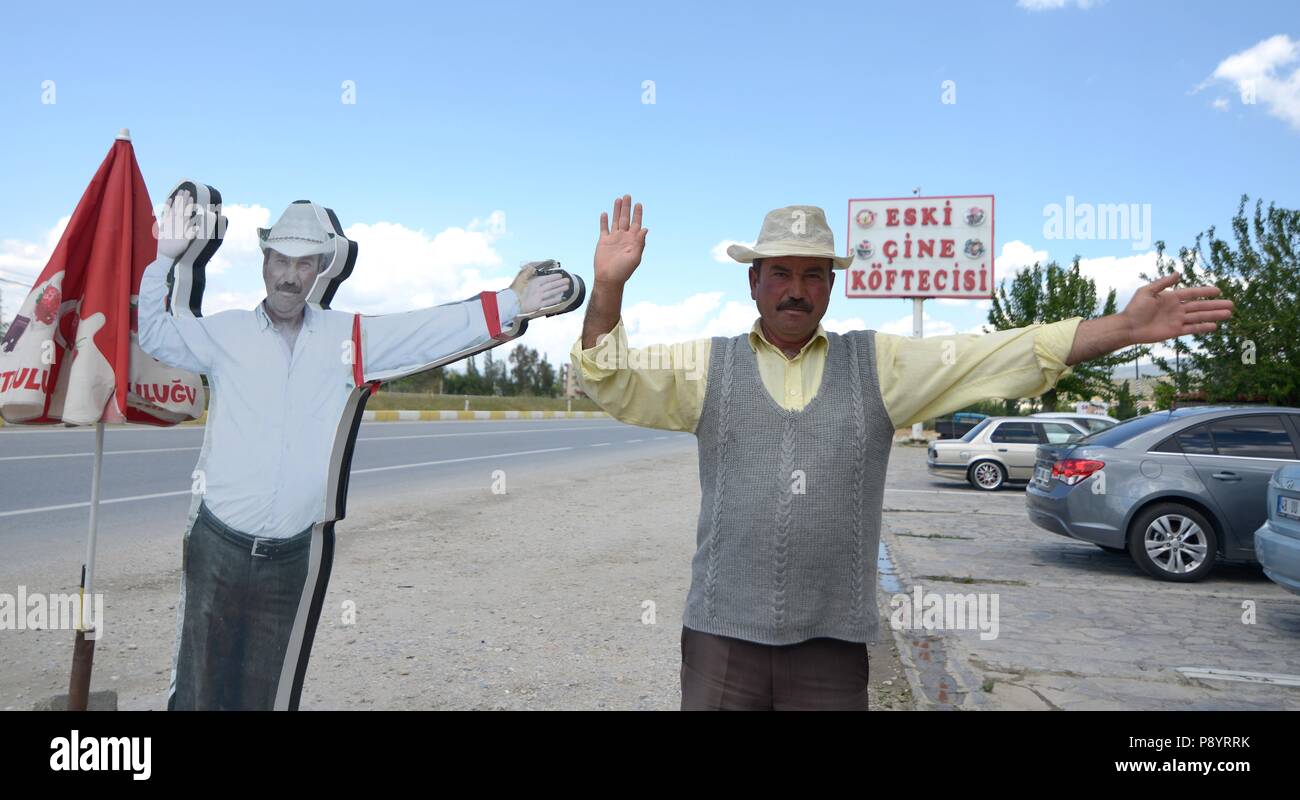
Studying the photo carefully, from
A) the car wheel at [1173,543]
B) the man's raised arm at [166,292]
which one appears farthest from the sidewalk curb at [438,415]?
the man's raised arm at [166,292]

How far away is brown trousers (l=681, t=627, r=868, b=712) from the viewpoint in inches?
102

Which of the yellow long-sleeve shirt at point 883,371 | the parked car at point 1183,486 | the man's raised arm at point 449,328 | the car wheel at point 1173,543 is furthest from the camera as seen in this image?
the car wheel at point 1173,543

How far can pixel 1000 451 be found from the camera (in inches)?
667

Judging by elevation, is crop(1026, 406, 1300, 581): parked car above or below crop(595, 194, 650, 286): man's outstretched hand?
below

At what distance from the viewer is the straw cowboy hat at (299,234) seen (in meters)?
3.18

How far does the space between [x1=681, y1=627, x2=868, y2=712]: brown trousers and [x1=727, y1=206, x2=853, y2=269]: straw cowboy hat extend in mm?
1101

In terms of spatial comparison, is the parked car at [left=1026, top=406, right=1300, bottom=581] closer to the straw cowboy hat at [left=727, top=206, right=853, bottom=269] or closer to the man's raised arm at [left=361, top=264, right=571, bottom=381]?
the straw cowboy hat at [left=727, top=206, right=853, bottom=269]

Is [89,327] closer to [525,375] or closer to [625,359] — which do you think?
[625,359]

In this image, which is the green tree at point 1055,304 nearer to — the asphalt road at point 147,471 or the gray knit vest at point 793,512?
the asphalt road at point 147,471

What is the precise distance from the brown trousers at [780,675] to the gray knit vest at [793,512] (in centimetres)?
5

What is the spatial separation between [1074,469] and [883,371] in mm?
6991

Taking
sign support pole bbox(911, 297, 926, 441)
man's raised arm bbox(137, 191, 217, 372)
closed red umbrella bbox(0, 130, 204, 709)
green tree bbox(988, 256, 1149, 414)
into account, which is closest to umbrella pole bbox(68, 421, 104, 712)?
closed red umbrella bbox(0, 130, 204, 709)
